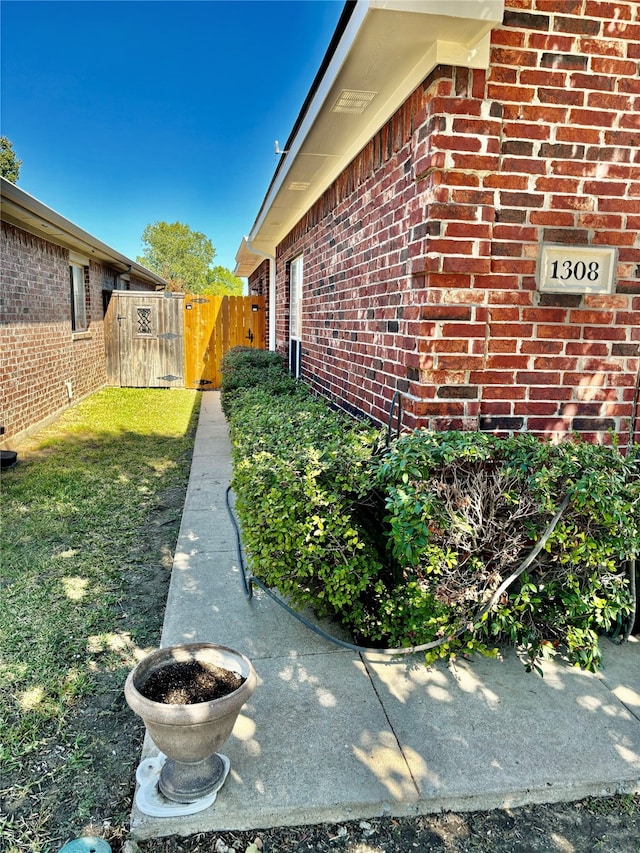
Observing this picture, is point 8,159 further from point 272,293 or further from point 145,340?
point 272,293

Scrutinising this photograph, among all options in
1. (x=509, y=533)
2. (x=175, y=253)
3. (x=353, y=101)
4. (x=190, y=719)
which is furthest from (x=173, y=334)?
(x=175, y=253)

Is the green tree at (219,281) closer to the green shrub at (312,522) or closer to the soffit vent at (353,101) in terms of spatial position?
the soffit vent at (353,101)

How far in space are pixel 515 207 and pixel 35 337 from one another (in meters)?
7.56

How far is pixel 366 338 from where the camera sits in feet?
13.9

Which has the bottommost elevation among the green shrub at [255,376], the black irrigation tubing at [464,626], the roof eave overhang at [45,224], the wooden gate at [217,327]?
the black irrigation tubing at [464,626]

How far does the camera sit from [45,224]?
26.6 ft

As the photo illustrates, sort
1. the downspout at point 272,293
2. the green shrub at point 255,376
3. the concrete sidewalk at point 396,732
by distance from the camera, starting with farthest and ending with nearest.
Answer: the downspout at point 272,293 → the green shrub at point 255,376 → the concrete sidewalk at point 396,732

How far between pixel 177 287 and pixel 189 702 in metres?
53.1

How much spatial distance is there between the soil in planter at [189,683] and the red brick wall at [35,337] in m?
6.11

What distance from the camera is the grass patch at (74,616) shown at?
2.24m

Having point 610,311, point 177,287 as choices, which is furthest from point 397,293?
point 177,287

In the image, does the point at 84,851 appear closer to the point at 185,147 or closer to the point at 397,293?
the point at 397,293

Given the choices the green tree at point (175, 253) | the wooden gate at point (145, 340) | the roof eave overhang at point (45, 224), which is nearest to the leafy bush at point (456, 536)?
the roof eave overhang at point (45, 224)

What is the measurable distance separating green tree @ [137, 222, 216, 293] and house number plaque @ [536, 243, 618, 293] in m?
57.1
